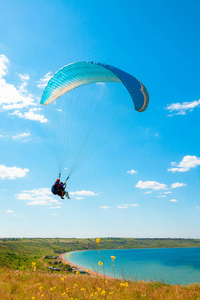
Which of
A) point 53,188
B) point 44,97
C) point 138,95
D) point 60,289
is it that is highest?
point 44,97

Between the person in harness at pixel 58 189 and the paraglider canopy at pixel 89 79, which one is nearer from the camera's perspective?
the paraglider canopy at pixel 89 79

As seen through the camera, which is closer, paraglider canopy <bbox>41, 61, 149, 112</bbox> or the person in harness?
paraglider canopy <bbox>41, 61, 149, 112</bbox>

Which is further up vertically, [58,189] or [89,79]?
[89,79]

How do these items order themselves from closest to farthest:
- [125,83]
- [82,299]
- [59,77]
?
1. [82,299]
2. [125,83]
3. [59,77]

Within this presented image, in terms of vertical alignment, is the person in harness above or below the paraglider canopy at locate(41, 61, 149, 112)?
below

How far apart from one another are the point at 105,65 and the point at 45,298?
11411 millimetres

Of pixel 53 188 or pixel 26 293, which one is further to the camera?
pixel 53 188

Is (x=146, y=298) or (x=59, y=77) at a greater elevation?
(x=59, y=77)

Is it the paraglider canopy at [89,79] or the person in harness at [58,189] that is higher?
the paraglider canopy at [89,79]

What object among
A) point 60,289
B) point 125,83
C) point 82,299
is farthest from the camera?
point 125,83

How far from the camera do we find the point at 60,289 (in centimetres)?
696

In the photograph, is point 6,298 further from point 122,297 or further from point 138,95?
point 138,95

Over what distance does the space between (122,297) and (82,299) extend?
129 cm

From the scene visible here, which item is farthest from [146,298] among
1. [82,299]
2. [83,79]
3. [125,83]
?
[83,79]
